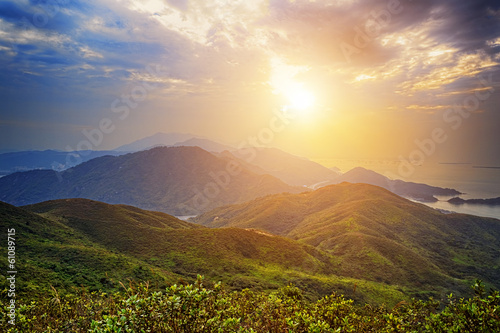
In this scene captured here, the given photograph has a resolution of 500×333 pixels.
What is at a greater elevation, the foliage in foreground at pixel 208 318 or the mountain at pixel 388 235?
the foliage in foreground at pixel 208 318

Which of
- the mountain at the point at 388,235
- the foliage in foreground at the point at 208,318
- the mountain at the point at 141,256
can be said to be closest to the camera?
the foliage in foreground at the point at 208,318

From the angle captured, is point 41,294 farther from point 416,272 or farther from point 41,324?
point 416,272

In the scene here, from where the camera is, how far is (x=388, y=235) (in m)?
105

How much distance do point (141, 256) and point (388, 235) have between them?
9919cm

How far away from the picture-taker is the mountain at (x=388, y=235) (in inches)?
2980

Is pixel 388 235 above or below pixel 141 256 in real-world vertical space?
below

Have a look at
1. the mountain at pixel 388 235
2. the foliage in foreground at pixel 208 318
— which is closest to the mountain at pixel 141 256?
the mountain at pixel 388 235

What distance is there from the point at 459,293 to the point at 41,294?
9152 centimetres

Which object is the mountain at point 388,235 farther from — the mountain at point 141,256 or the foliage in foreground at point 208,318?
the foliage in foreground at point 208,318

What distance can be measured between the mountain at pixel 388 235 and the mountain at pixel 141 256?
1509 cm

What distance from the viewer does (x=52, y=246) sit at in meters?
42.1

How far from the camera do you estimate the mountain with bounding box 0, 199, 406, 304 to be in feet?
115

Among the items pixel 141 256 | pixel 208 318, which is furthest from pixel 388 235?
pixel 208 318

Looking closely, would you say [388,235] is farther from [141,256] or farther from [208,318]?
[208,318]
